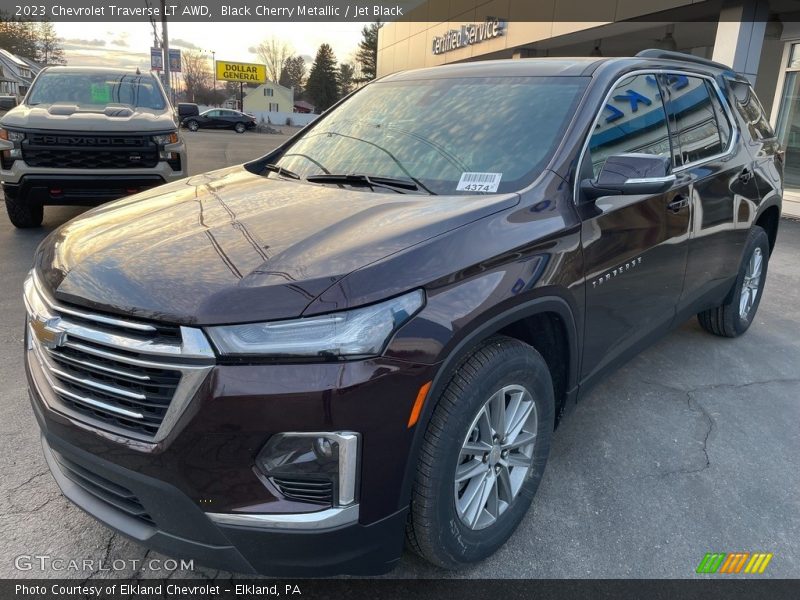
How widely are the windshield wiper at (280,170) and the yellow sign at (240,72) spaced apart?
237ft

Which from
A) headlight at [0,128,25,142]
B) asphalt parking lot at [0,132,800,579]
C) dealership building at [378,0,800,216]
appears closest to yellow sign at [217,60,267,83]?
dealership building at [378,0,800,216]

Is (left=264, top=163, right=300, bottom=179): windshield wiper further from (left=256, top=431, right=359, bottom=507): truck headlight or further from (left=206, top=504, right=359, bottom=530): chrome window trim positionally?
(left=206, top=504, right=359, bottom=530): chrome window trim

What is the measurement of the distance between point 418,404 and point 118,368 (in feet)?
2.88

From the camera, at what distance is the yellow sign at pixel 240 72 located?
225 ft

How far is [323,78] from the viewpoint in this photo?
8444 cm

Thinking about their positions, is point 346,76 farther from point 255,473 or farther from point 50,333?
point 255,473

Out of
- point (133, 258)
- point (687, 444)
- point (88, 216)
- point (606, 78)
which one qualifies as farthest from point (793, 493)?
point (88, 216)

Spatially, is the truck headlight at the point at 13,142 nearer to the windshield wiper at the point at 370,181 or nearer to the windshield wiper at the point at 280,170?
the windshield wiper at the point at 280,170

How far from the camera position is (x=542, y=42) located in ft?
55.8

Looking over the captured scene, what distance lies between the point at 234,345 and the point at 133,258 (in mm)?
588

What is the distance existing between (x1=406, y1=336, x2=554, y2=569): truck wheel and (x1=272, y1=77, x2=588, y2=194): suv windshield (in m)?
0.79

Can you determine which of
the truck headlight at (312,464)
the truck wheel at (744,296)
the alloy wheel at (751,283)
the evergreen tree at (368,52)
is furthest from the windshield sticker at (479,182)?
the evergreen tree at (368,52)

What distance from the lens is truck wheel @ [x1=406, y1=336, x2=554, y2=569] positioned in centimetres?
192

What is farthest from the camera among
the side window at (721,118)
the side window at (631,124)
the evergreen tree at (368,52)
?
the evergreen tree at (368,52)
